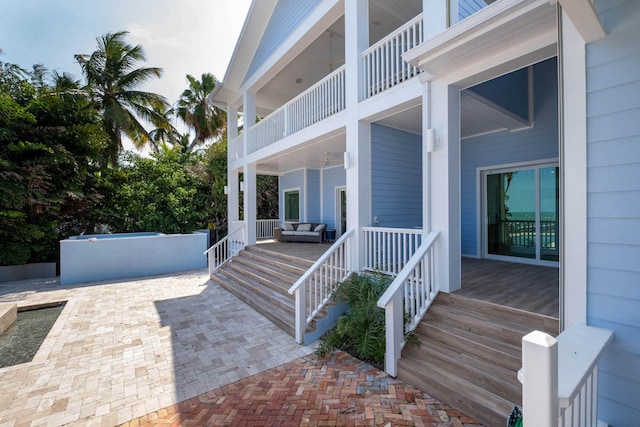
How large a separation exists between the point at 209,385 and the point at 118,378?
1.15 m

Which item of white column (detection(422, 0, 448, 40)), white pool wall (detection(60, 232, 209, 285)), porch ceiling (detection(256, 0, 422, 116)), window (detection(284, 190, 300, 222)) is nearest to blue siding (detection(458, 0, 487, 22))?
white column (detection(422, 0, 448, 40))

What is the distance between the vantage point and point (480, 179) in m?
6.95

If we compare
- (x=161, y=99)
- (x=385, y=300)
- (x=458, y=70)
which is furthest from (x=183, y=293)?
(x=161, y=99)

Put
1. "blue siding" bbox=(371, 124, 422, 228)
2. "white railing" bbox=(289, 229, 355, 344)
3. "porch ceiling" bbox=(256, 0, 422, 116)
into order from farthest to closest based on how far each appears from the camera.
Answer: "porch ceiling" bbox=(256, 0, 422, 116)
"blue siding" bbox=(371, 124, 422, 228)
"white railing" bbox=(289, 229, 355, 344)

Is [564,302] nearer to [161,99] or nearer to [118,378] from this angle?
[118,378]

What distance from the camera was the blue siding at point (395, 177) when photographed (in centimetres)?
594

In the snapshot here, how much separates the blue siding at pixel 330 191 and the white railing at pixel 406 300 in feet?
21.8

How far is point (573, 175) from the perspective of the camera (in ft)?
7.64

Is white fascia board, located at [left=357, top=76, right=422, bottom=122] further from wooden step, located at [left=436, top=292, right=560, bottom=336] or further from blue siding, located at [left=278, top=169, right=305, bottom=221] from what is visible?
blue siding, located at [left=278, top=169, right=305, bottom=221]

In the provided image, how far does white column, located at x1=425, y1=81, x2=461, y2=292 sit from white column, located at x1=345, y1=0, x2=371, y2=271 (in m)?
1.52

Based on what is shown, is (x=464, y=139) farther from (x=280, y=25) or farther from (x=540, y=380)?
(x=540, y=380)

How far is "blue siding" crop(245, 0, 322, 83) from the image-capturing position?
6.90 metres

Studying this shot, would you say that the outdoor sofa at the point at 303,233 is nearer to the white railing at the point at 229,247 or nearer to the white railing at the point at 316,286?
the white railing at the point at 229,247

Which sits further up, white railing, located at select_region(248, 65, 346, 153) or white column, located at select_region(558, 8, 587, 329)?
white railing, located at select_region(248, 65, 346, 153)
